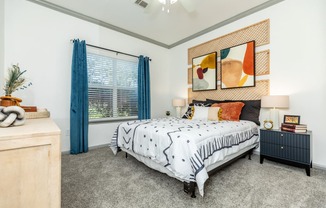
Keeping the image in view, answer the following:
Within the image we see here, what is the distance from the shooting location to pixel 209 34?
3744 millimetres

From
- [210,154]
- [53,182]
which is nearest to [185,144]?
[210,154]

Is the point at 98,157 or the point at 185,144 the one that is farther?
the point at 98,157

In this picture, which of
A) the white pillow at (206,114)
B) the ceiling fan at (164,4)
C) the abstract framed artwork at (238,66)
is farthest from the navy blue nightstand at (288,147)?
the ceiling fan at (164,4)

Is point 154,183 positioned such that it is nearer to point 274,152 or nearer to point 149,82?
point 274,152

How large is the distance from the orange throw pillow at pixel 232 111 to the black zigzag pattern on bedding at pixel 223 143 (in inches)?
14.9

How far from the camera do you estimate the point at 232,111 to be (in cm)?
284

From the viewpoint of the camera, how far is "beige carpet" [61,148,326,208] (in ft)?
4.86

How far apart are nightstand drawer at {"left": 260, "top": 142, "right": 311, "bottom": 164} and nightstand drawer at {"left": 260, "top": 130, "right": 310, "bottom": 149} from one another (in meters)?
0.05

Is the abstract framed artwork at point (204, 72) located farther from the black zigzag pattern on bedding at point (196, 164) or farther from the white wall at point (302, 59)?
the black zigzag pattern on bedding at point (196, 164)

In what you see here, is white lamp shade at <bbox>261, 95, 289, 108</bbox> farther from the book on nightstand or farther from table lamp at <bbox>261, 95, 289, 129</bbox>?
the book on nightstand

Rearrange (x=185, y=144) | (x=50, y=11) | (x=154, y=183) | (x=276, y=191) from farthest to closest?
(x=50, y=11)
(x=154, y=183)
(x=276, y=191)
(x=185, y=144)

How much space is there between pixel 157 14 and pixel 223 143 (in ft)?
9.42

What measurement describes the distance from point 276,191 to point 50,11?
4.53 metres

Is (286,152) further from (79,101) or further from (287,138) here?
(79,101)
